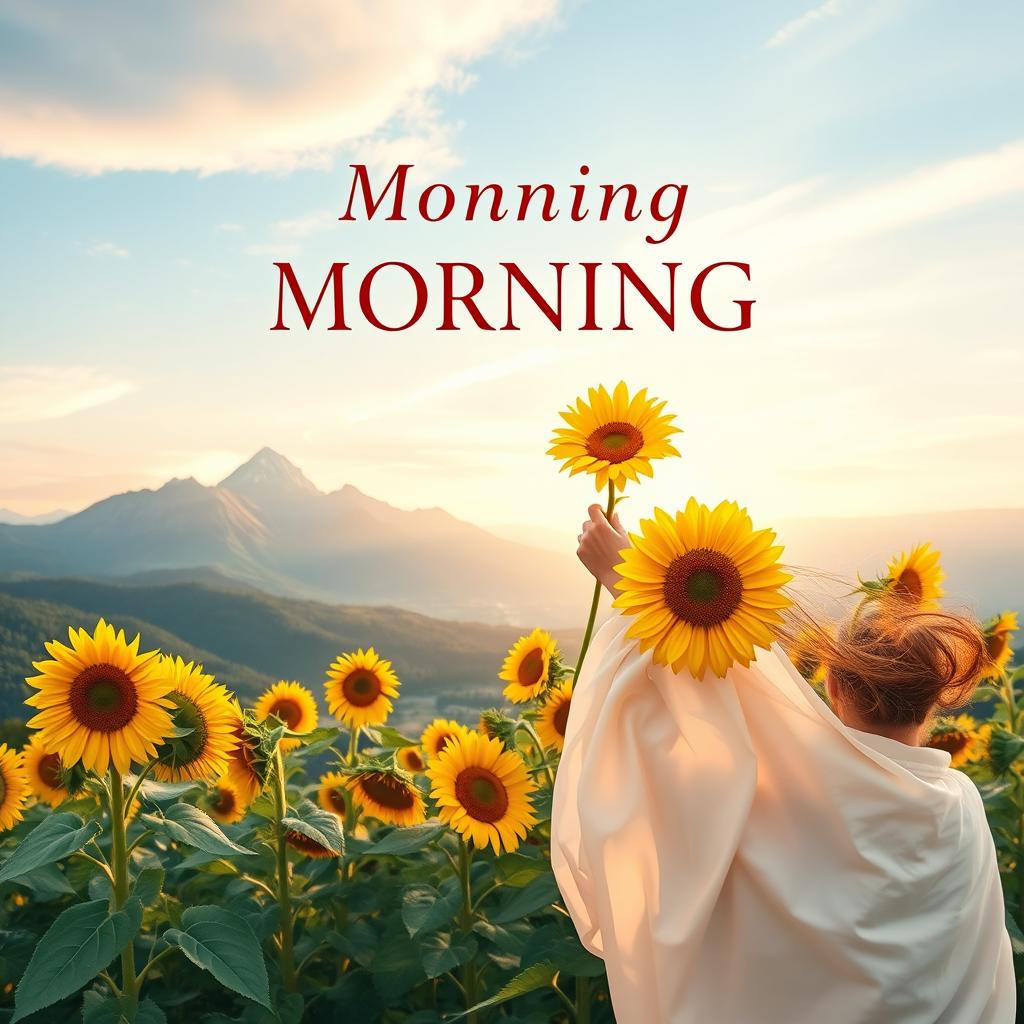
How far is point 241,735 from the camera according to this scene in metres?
2.98

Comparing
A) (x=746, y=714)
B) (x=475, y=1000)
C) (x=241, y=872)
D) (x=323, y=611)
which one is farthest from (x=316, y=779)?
(x=323, y=611)

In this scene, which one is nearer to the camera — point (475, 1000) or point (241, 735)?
point (241, 735)

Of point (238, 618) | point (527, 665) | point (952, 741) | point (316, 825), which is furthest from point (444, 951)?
point (238, 618)

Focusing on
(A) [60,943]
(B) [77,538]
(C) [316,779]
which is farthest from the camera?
(B) [77,538]

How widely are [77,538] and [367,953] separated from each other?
126 m

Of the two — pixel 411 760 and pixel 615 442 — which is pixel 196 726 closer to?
pixel 615 442

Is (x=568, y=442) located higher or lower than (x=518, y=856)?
higher

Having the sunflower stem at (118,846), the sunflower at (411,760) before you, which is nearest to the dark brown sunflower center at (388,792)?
the sunflower at (411,760)

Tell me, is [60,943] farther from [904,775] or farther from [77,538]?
[77,538]

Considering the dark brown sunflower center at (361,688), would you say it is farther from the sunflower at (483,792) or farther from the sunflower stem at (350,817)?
the sunflower at (483,792)

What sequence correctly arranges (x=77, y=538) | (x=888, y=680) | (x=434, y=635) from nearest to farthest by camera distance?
(x=888, y=680)
(x=434, y=635)
(x=77, y=538)

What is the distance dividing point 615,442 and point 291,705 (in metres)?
1.99

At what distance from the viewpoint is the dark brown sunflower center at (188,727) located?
8.66 feet

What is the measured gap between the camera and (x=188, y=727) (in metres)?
2.66
